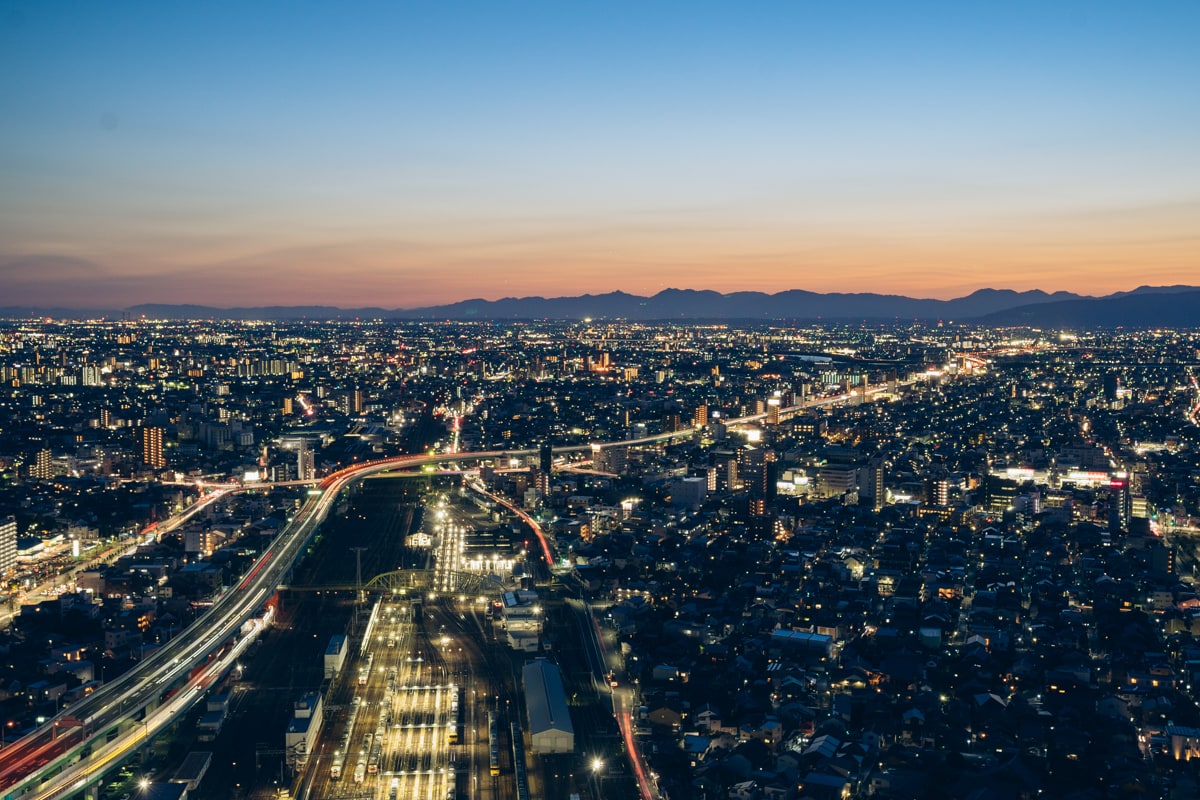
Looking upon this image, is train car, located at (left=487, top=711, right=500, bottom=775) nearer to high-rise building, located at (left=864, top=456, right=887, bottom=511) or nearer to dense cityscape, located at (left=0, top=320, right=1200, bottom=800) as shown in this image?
dense cityscape, located at (left=0, top=320, right=1200, bottom=800)

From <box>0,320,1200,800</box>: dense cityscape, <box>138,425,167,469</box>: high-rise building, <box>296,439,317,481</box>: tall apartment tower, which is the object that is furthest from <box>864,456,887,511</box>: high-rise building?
<box>138,425,167,469</box>: high-rise building

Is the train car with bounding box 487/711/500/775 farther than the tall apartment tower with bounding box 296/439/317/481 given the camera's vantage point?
No

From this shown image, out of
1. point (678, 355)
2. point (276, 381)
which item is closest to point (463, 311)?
point (678, 355)

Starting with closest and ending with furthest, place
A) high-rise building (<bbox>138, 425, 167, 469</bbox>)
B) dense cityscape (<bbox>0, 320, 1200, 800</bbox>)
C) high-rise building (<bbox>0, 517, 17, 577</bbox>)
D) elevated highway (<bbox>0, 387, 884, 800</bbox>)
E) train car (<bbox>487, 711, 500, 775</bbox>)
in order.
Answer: elevated highway (<bbox>0, 387, 884, 800</bbox>)
train car (<bbox>487, 711, 500, 775</bbox>)
dense cityscape (<bbox>0, 320, 1200, 800</bbox>)
high-rise building (<bbox>0, 517, 17, 577</bbox>)
high-rise building (<bbox>138, 425, 167, 469</bbox>)

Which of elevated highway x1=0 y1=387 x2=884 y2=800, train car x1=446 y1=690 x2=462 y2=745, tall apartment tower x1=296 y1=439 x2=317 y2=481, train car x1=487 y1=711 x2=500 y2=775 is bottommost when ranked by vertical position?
train car x1=487 y1=711 x2=500 y2=775

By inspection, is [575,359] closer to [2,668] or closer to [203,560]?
[203,560]

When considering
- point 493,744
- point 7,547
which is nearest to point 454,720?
point 493,744

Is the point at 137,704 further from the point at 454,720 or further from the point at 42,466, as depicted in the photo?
the point at 42,466
